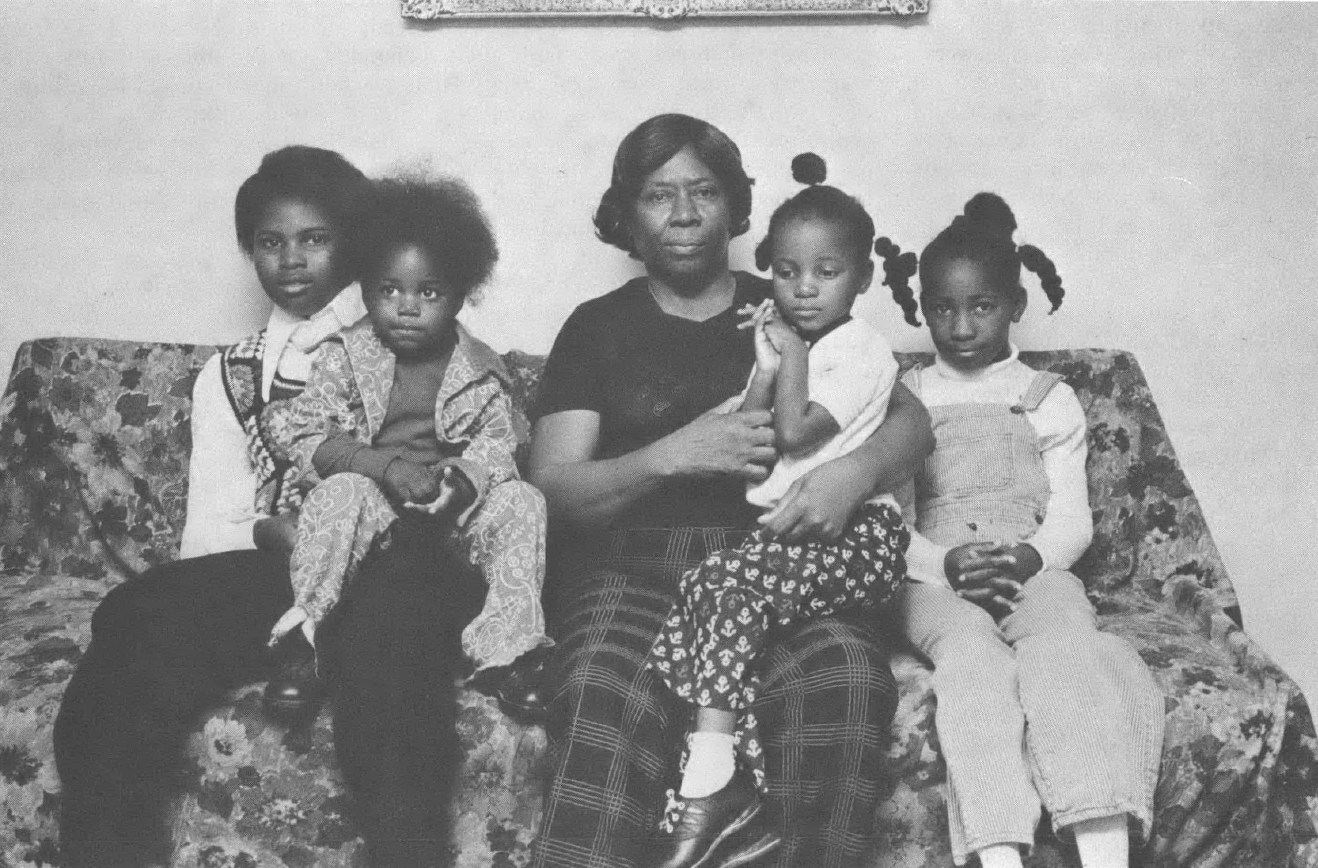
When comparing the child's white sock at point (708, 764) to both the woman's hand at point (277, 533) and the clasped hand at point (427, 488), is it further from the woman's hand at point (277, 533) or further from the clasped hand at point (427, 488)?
the woman's hand at point (277, 533)

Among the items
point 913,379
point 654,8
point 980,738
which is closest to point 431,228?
point 654,8

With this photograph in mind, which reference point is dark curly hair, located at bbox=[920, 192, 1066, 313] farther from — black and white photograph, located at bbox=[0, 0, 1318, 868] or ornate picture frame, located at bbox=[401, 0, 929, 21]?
ornate picture frame, located at bbox=[401, 0, 929, 21]

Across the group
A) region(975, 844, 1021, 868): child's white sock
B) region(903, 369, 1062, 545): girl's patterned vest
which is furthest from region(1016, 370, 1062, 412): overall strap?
region(975, 844, 1021, 868): child's white sock

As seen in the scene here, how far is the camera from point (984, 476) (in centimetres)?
219

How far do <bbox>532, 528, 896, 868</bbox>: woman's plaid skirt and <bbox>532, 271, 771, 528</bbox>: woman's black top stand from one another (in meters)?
0.43

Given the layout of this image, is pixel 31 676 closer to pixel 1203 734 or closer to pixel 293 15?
pixel 293 15

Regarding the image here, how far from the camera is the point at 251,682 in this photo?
1.84 metres

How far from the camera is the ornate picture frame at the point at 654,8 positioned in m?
2.62

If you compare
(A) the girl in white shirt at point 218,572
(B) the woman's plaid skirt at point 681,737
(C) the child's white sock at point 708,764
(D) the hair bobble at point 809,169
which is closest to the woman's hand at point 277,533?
(A) the girl in white shirt at point 218,572

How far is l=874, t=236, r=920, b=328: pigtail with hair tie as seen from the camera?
218 cm

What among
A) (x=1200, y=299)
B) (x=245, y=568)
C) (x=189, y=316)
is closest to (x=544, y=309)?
(x=189, y=316)

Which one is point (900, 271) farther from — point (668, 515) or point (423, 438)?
point (423, 438)

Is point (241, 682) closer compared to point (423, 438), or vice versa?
point (241, 682)

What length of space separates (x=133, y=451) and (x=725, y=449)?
1.35 metres
